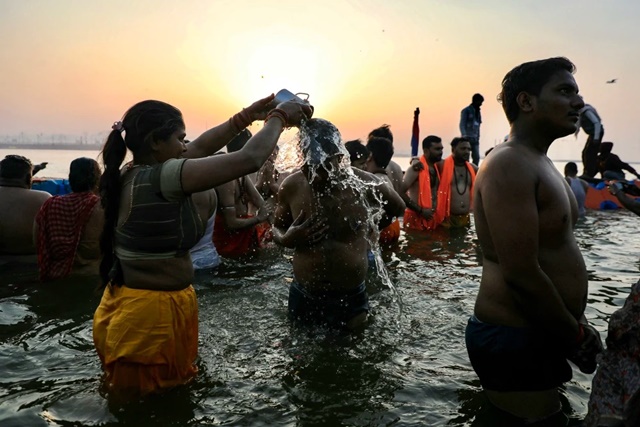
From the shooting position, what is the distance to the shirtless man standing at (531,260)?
6.72 ft

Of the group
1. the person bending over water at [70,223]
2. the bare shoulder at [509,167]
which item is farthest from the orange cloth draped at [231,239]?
the bare shoulder at [509,167]

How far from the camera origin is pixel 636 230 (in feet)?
32.3

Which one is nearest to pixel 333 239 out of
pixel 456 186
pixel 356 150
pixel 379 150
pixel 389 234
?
pixel 356 150

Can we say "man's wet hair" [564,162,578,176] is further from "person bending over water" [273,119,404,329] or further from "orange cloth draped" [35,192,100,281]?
"orange cloth draped" [35,192,100,281]

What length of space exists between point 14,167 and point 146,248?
12.4ft

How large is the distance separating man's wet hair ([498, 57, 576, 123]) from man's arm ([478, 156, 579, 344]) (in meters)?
0.34

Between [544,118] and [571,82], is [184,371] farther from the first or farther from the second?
[571,82]

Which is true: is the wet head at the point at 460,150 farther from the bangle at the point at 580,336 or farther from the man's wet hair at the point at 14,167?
the bangle at the point at 580,336

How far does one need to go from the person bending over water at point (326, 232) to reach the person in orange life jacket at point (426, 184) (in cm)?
499

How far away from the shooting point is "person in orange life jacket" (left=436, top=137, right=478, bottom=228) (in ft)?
27.9

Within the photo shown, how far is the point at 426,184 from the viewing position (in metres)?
8.65

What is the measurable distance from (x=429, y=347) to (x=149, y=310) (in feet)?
7.06

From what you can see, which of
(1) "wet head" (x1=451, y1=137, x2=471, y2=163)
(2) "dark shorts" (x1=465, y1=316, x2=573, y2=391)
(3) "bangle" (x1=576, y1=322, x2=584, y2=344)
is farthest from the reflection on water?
(1) "wet head" (x1=451, y1=137, x2=471, y2=163)

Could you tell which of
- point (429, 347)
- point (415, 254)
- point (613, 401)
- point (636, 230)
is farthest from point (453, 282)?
point (636, 230)
